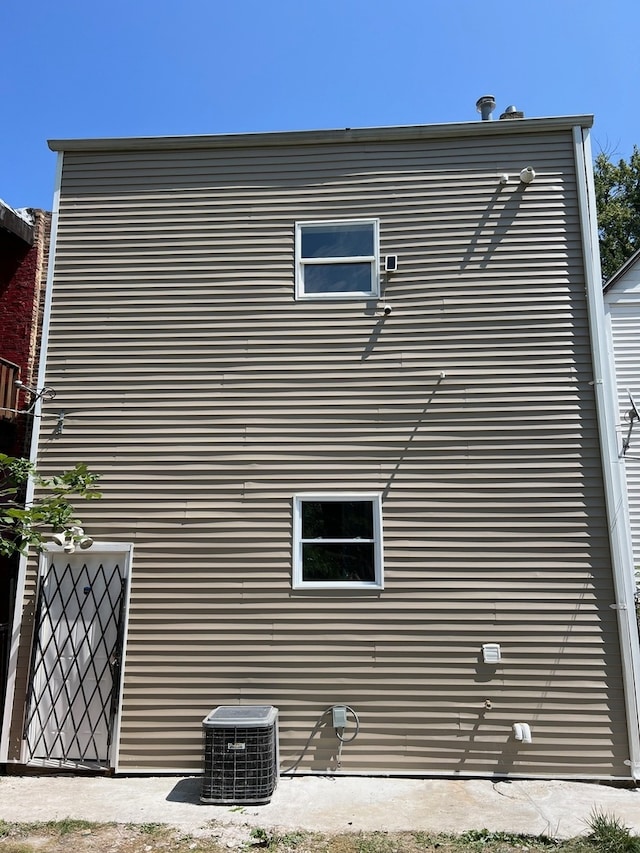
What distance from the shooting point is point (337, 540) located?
577 cm

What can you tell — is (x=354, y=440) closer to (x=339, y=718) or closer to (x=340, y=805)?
(x=339, y=718)

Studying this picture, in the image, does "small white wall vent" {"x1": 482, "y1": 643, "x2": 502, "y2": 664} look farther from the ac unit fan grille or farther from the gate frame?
the gate frame

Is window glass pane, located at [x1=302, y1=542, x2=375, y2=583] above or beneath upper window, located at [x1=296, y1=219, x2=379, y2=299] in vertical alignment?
beneath

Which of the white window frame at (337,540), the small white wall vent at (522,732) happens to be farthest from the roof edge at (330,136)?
the small white wall vent at (522,732)

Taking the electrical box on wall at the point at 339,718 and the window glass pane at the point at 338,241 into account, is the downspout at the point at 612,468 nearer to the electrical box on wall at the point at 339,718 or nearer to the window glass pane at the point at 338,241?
the window glass pane at the point at 338,241

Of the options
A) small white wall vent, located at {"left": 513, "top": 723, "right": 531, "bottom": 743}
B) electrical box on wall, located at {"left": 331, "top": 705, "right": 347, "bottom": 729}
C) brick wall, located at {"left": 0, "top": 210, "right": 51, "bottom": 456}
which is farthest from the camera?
brick wall, located at {"left": 0, "top": 210, "right": 51, "bottom": 456}

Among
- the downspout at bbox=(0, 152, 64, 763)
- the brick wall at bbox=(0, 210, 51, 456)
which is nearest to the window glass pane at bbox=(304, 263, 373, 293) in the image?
the downspout at bbox=(0, 152, 64, 763)

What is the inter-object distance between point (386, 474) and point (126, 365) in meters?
2.90

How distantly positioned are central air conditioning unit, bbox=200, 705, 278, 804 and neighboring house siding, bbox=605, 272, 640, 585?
4.73 meters

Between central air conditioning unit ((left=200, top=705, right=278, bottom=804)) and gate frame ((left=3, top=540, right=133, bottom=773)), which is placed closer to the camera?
central air conditioning unit ((left=200, top=705, right=278, bottom=804))

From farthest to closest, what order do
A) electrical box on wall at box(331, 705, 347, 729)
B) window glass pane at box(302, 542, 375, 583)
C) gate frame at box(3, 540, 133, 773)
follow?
1. window glass pane at box(302, 542, 375, 583)
2. gate frame at box(3, 540, 133, 773)
3. electrical box on wall at box(331, 705, 347, 729)

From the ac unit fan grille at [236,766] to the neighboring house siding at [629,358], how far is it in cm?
476

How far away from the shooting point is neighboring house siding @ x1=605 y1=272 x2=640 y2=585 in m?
7.36

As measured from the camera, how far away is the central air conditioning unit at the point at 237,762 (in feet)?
15.7
